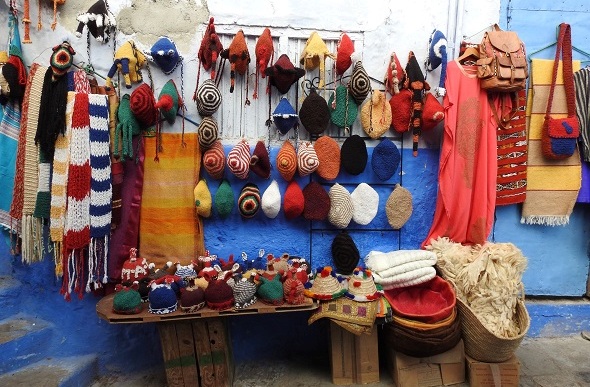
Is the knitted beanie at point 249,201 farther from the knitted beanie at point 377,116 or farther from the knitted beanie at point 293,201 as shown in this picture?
the knitted beanie at point 377,116

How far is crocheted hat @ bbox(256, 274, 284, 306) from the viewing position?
83.5 inches

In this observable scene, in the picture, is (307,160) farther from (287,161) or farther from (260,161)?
(260,161)

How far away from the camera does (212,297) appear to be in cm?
206

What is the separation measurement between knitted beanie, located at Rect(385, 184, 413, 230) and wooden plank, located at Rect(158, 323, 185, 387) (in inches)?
58.3

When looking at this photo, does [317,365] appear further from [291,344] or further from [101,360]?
[101,360]

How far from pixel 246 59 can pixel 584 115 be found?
2221mm

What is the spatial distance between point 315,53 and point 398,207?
1101 mm

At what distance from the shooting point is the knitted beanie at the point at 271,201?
94.3 inches

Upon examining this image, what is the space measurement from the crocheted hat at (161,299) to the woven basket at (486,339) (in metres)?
1.62

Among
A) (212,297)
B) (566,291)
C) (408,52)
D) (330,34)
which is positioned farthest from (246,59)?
(566,291)

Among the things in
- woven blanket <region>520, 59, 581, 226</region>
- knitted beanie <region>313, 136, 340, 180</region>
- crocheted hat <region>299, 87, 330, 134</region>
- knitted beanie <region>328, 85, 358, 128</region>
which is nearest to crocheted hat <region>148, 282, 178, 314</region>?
knitted beanie <region>313, 136, 340, 180</region>

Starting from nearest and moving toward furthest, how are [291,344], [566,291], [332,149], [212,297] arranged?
[212,297] → [332,149] → [291,344] → [566,291]

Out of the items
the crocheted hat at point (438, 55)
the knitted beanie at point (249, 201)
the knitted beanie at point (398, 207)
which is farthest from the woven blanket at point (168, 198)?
the crocheted hat at point (438, 55)

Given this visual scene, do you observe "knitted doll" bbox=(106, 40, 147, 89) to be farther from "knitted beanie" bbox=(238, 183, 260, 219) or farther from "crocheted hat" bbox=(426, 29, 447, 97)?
"crocheted hat" bbox=(426, 29, 447, 97)
